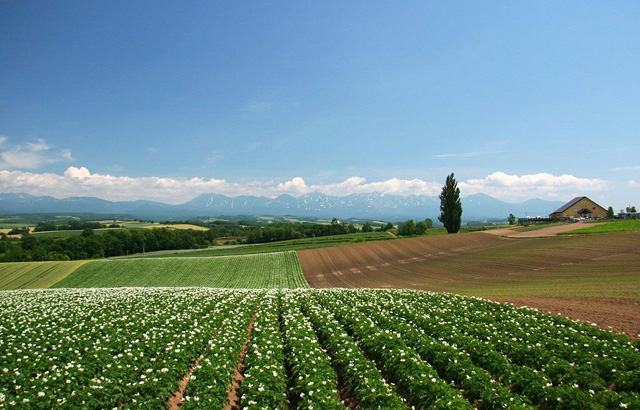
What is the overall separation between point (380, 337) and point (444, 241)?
52730 millimetres

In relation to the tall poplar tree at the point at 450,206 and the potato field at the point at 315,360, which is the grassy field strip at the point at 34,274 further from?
the tall poplar tree at the point at 450,206

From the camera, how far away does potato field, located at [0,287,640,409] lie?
9.17 metres

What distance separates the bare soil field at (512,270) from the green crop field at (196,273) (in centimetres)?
398

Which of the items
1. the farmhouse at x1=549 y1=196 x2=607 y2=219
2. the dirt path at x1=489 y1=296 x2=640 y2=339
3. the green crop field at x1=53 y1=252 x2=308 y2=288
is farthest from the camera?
the farmhouse at x1=549 y1=196 x2=607 y2=219

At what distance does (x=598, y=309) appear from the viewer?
58.5ft

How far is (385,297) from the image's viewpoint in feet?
73.3

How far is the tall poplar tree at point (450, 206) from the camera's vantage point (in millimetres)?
80812

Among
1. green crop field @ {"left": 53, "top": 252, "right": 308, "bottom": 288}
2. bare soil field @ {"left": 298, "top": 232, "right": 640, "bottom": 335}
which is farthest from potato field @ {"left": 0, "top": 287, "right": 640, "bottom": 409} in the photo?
green crop field @ {"left": 53, "top": 252, "right": 308, "bottom": 288}

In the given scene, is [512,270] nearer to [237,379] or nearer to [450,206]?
[237,379]

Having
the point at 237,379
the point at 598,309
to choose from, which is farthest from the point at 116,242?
the point at 598,309

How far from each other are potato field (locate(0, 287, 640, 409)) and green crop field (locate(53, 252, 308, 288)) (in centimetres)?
2361

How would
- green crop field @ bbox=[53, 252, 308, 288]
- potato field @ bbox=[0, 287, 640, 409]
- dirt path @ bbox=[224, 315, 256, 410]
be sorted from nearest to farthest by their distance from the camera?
potato field @ bbox=[0, 287, 640, 409]
dirt path @ bbox=[224, 315, 256, 410]
green crop field @ bbox=[53, 252, 308, 288]

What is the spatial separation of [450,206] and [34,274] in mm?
84841

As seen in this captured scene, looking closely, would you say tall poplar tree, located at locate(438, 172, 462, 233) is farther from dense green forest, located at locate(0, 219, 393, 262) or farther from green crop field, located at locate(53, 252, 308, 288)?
green crop field, located at locate(53, 252, 308, 288)
